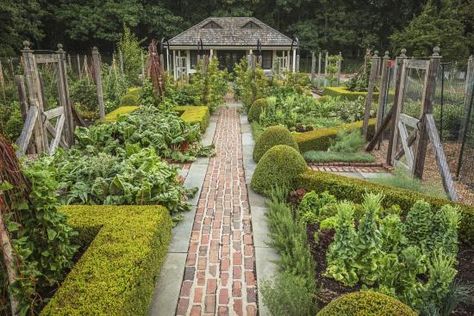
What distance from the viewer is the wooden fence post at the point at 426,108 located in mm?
6539

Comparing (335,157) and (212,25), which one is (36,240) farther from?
(212,25)

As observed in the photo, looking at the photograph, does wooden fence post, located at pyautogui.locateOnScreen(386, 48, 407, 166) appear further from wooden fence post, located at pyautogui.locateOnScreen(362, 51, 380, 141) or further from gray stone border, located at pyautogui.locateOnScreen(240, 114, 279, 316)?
gray stone border, located at pyautogui.locateOnScreen(240, 114, 279, 316)

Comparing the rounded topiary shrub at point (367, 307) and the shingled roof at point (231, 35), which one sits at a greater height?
the shingled roof at point (231, 35)

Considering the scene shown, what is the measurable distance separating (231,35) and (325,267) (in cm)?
2982

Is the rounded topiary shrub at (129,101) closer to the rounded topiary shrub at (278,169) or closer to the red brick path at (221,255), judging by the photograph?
the red brick path at (221,255)

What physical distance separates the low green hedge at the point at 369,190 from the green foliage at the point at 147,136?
3.12 m

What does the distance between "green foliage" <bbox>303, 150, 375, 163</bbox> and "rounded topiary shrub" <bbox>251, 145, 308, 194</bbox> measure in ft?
8.00

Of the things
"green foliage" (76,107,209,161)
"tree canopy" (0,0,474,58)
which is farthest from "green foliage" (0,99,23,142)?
"tree canopy" (0,0,474,58)

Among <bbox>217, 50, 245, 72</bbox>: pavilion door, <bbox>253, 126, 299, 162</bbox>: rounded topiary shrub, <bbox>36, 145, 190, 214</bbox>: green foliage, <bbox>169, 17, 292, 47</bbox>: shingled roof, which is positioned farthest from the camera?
<bbox>217, 50, 245, 72</bbox>: pavilion door

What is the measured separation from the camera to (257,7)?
43.4 m

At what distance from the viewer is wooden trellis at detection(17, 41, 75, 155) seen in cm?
655

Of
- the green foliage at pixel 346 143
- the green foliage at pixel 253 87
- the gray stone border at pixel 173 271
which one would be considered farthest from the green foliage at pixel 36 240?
the green foliage at pixel 253 87

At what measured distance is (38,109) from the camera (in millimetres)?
6844

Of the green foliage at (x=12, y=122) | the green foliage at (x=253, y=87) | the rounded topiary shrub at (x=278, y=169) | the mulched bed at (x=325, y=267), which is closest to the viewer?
the mulched bed at (x=325, y=267)
